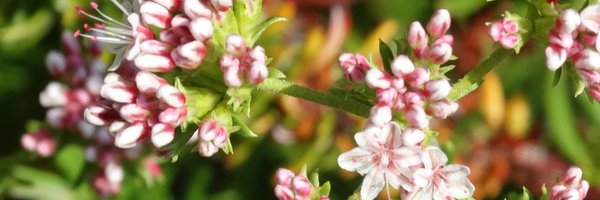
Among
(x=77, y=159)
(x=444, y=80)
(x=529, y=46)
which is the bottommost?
(x=529, y=46)

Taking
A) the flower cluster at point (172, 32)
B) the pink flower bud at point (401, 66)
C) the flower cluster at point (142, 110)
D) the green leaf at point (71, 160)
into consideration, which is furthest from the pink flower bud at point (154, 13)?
the green leaf at point (71, 160)

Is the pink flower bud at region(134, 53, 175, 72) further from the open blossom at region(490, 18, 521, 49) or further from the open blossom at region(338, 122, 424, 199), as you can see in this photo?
the open blossom at region(490, 18, 521, 49)

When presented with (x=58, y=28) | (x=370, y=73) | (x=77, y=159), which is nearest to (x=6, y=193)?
(x=77, y=159)

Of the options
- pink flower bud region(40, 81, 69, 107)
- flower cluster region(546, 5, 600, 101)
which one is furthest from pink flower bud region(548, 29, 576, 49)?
pink flower bud region(40, 81, 69, 107)

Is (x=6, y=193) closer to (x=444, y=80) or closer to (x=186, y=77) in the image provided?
(x=186, y=77)

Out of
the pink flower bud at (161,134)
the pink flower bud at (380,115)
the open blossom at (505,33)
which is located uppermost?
the open blossom at (505,33)

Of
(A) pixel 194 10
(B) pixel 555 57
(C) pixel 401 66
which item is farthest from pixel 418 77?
(A) pixel 194 10

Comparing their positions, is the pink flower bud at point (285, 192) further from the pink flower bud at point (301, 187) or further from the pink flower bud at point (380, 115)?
the pink flower bud at point (380, 115)
